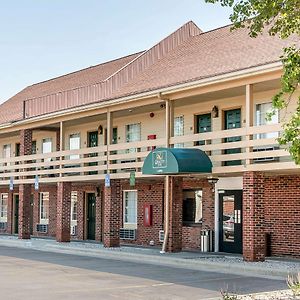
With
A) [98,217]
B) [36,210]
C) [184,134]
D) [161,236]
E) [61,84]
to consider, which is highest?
[61,84]

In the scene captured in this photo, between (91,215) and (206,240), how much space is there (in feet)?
29.5

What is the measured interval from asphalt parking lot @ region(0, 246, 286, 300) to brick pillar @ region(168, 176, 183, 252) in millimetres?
2018

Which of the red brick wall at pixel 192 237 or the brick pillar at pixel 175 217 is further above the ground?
the brick pillar at pixel 175 217

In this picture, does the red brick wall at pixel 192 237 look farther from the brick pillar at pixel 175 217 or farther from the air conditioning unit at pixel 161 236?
the brick pillar at pixel 175 217

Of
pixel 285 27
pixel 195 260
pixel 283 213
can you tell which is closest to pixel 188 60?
pixel 283 213

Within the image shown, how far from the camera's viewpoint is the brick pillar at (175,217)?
865 inches

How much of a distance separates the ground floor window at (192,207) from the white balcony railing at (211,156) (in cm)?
218

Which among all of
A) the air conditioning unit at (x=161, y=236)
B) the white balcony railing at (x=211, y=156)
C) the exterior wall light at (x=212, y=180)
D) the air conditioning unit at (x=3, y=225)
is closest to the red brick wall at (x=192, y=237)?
the air conditioning unit at (x=161, y=236)

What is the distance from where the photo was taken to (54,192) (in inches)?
1314

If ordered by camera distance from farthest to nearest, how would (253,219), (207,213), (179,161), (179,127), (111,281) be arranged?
(179,127) < (207,213) < (179,161) < (253,219) < (111,281)

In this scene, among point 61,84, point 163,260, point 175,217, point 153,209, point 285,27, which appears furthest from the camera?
point 61,84

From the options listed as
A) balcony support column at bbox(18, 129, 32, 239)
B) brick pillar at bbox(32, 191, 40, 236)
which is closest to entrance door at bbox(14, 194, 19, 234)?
brick pillar at bbox(32, 191, 40, 236)

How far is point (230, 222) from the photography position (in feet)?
77.7

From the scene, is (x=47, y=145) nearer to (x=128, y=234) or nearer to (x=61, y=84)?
(x=61, y=84)
